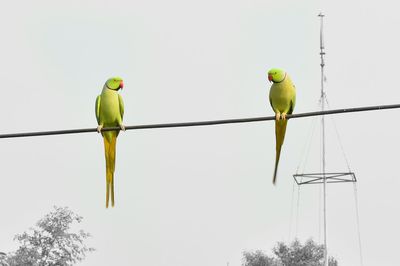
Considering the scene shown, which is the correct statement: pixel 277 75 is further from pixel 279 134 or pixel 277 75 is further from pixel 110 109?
pixel 110 109

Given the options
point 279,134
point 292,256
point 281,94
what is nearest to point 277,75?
point 281,94

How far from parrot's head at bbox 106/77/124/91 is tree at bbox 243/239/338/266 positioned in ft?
182

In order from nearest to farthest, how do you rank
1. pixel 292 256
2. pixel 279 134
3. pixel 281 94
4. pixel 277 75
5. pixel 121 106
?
pixel 279 134
pixel 281 94
pixel 277 75
pixel 121 106
pixel 292 256

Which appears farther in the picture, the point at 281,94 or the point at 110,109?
the point at 110,109

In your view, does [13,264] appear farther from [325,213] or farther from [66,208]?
[325,213]

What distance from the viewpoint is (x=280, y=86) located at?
10266 mm

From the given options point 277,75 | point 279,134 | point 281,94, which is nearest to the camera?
point 279,134

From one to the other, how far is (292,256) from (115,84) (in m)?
55.9

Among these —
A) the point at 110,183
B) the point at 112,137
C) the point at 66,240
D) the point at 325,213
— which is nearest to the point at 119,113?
the point at 112,137

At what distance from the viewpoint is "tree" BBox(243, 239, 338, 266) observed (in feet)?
212

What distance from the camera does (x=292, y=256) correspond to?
213 feet

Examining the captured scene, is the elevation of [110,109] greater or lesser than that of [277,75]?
lesser

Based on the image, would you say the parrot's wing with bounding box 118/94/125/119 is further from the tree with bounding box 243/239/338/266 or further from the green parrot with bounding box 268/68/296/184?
the tree with bounding box 243/239/338/266

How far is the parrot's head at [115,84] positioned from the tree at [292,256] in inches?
2179
